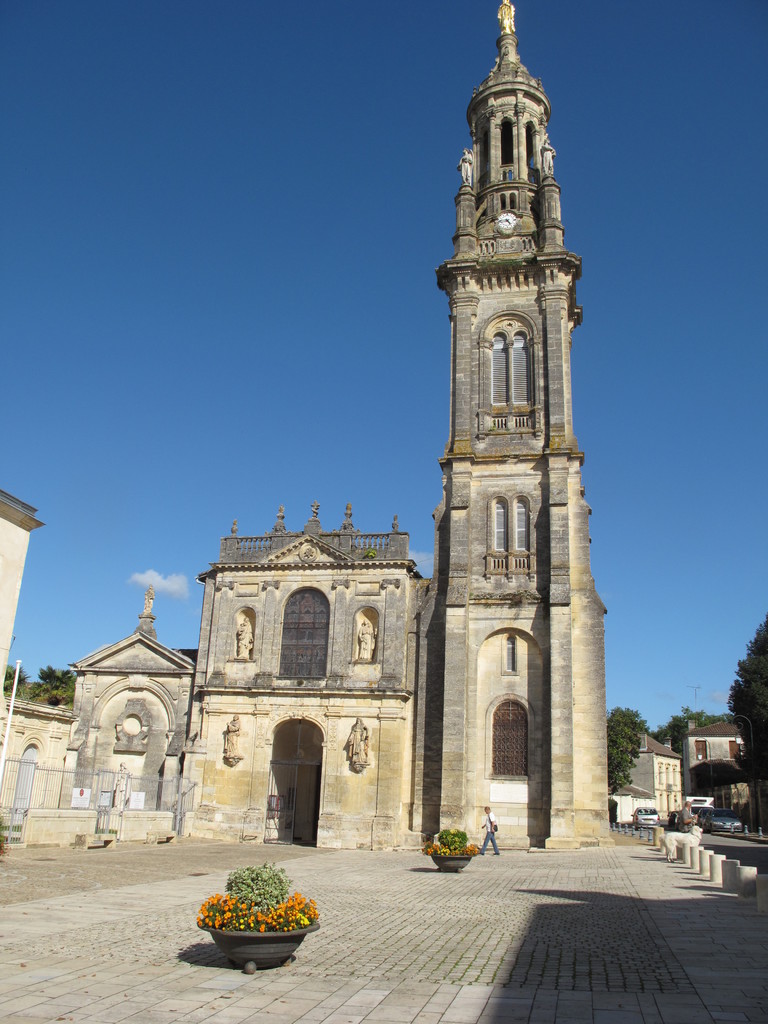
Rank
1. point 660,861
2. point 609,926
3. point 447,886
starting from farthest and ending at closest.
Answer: point 660,861
point 447,886
point 609,926

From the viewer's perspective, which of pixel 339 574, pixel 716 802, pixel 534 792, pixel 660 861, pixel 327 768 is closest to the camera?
pixel 660 861

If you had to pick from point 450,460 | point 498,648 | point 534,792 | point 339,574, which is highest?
point 450,460

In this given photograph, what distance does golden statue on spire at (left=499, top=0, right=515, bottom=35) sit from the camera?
44906mm

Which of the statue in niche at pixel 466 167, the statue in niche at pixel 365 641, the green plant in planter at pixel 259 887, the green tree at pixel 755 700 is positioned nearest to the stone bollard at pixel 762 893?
the green plant in planter at pixel 259 887

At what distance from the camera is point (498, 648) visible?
32.4m

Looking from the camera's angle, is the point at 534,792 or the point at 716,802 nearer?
the point at 534,792

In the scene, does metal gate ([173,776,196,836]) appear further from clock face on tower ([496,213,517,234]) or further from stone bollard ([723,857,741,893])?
clock face on tower ([496,213,517,234])

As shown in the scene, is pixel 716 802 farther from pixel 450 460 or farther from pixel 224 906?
pixel 224 906

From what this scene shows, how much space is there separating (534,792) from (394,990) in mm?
22978

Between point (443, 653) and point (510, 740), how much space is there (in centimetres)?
399

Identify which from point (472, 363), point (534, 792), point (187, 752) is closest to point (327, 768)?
point (187, 752)

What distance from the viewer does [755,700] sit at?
50.6m

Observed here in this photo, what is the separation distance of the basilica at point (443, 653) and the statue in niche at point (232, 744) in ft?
0.18

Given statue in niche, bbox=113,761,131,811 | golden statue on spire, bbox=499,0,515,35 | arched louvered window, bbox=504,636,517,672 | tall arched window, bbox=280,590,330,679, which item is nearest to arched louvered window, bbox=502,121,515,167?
golden statue on spire, bbox=499,0,515,35
